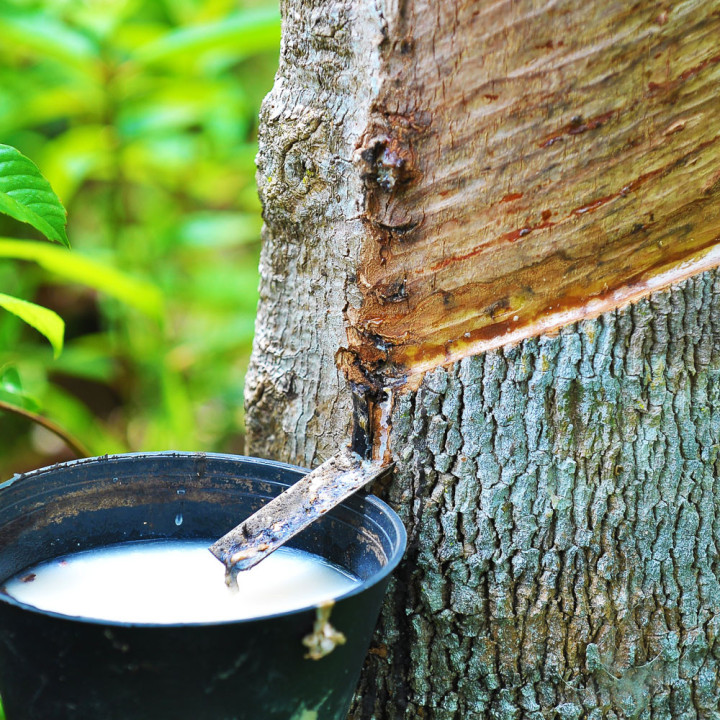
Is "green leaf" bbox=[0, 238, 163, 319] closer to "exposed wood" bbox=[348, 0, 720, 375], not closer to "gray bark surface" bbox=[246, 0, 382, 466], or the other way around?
"gray bark surface" bbox=[246, 0, 382, 466]

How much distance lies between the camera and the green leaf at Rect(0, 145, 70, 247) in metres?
1.10

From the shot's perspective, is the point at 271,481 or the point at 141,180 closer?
the point at 271,481

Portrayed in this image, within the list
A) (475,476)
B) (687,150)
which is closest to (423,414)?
(475,476)

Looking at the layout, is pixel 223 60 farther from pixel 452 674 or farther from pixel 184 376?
pixel 452 674

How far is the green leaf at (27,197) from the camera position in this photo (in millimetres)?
1098

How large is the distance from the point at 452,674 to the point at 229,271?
197cm

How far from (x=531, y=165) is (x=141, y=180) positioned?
8.09 feet

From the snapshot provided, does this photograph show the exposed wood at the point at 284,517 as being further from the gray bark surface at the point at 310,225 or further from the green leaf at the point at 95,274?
the green leaf at the point at 95,274

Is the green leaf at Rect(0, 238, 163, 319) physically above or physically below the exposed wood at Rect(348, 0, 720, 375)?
above

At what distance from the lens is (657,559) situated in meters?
1.22

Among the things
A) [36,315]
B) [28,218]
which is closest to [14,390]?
[36,315]

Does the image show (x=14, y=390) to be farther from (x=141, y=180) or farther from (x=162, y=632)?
(x=141, y=180)

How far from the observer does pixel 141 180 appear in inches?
127

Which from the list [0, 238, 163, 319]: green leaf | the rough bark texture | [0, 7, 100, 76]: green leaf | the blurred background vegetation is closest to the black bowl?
the rough bark texture
